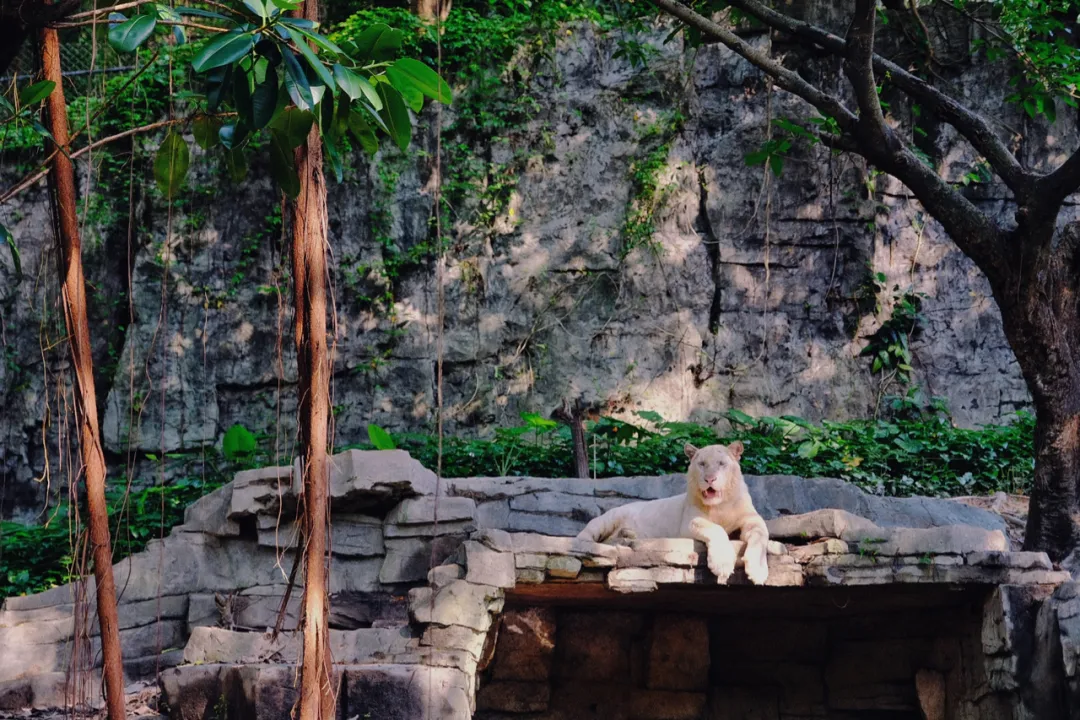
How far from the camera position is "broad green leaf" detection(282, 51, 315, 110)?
421cm

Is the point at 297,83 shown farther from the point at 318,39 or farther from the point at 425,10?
the point at 425,10

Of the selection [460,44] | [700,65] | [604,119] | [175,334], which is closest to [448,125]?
[460,44]

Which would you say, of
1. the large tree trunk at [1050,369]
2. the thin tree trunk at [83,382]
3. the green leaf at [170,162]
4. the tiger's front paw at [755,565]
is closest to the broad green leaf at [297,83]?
the thin tree trunk at [83,382]

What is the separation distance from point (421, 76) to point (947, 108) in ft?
19.9

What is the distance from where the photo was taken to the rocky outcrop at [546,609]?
24.4 ft

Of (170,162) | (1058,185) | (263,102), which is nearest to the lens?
(263,102)

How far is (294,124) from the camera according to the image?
4.90 meters

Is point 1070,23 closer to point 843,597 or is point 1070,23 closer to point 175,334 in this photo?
point 843,597

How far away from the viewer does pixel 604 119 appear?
13875 mm

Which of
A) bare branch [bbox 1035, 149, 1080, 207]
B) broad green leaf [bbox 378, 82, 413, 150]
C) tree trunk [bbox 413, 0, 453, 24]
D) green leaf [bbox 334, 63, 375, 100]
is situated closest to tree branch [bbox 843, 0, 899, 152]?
bare branch [bbox 1035, 149, 1080, 207]

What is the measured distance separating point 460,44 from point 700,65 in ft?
9.47

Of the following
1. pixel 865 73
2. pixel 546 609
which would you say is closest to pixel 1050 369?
pixel 865 73

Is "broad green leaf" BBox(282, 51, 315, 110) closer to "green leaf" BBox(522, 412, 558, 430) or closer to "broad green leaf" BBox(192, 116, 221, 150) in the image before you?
"broad green leaf" BBox(192, 116, 221, 150)

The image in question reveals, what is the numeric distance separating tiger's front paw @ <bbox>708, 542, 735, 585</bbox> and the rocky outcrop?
6.4 inches
